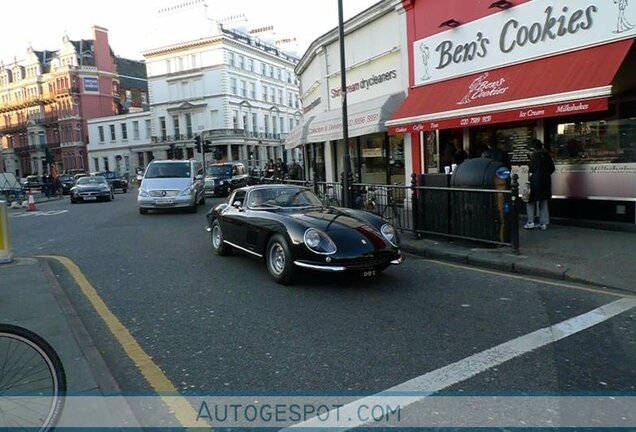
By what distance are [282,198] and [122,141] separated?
68.5m

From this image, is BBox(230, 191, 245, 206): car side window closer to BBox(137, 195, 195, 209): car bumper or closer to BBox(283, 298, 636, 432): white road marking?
BBox(283, 298, 636, 432): white road marking

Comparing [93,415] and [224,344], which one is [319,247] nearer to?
[224,344]

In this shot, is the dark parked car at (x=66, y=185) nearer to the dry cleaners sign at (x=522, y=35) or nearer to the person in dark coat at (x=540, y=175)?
the dry cleaners sign at (x=522, y=35)

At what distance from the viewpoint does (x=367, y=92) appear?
1641 centimetres

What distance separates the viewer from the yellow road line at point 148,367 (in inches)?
133

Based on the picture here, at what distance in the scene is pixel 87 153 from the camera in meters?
73.7

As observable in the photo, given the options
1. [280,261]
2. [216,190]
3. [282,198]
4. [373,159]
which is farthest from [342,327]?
[216,190]

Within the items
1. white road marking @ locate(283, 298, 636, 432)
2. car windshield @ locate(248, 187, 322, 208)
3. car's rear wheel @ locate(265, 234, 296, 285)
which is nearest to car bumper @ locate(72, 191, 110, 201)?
car windshield @ locate(248, 187, 322, 208)

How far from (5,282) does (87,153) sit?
241 feet

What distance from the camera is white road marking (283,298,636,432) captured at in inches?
128

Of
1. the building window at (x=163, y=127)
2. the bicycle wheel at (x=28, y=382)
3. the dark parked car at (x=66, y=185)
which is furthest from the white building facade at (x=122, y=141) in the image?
the bicycle wheel at (x=28, y=382)

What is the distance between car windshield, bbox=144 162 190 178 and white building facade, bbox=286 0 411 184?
4.71 metres

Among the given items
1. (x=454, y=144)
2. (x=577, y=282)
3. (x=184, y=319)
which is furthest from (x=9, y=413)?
(x=454, y=144)

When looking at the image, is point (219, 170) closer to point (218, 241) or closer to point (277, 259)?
point (218, 241)
